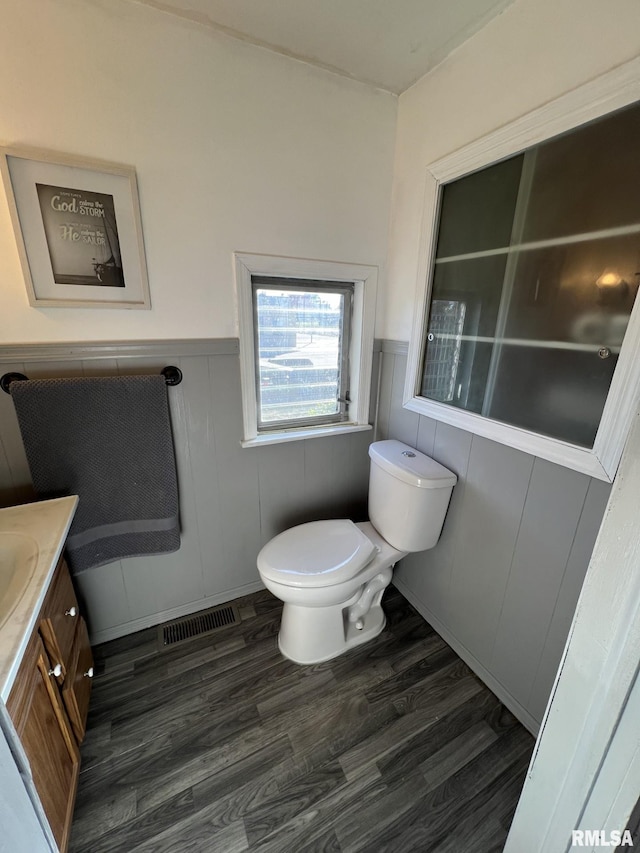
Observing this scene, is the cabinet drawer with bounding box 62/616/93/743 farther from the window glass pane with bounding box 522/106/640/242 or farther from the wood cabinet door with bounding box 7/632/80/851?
the window glass pane with bounding box 522/106/640/242

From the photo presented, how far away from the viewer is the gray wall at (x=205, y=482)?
4.15ft

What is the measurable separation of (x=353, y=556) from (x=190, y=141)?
163 centimetres

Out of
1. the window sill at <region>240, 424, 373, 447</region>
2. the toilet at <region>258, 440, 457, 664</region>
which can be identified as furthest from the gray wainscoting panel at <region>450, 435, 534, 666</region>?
the window sill at <region>240, 424, 373, 447</region>

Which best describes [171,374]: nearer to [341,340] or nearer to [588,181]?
[341,340]

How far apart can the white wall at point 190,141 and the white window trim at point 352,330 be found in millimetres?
43

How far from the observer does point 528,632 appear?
126 centimetres

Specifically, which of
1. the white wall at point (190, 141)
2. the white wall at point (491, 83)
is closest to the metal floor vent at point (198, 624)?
the white wall at point (190, 141)

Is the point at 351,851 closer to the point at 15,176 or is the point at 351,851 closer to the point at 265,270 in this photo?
the point at 265,270

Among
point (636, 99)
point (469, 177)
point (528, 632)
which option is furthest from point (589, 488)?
point (469, 177)

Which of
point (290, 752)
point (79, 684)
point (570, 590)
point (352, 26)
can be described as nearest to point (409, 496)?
point (570, 590)

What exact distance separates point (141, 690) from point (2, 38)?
2167 mm

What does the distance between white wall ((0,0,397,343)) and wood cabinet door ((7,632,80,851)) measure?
0.98m

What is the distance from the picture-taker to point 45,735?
888mm

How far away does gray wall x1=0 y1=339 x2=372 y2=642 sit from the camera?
4.15 feet
